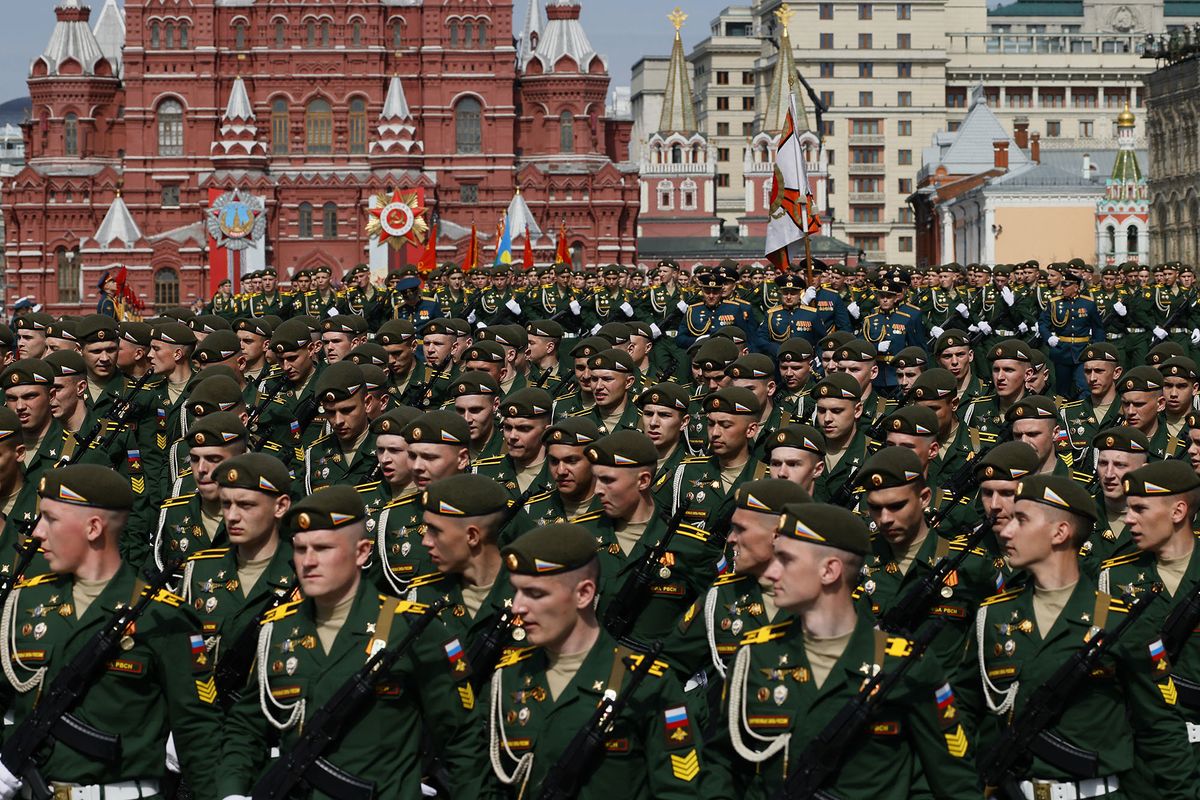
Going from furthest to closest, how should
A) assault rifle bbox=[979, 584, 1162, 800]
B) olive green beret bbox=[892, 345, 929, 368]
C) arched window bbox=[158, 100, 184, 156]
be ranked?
1. arched window bbox=[158, 100, 184, 156]
2. olive green beret bbox=[892, 345, 929, 368]
3. assault rifle bbox=[979, 584, 1162, 800]

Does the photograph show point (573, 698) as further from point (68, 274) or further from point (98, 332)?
point (68, 274)

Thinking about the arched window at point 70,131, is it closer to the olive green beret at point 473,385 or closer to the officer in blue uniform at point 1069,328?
the officer in blue uniform at point 1069,328

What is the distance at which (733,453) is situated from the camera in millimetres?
10656

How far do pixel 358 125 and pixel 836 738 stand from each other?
74.5 meters

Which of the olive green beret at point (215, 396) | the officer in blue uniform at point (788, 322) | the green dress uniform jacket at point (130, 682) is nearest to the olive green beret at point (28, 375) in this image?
the olive green beret at point (215, 396)

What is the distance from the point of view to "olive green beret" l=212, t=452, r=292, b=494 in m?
7.87

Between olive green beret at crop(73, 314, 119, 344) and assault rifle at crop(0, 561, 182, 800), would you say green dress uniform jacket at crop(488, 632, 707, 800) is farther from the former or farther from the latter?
olive green beret at crop(73, 314, 119, 344)

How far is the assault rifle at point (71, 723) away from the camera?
614cm

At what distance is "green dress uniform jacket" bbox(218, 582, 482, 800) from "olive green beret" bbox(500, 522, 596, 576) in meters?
0.47

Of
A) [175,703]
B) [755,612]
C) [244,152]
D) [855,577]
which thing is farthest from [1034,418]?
[244,152]

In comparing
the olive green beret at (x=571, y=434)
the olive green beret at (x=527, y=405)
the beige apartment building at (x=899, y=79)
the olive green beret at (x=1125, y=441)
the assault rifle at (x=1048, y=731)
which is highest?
the beige apartment building at (x=899, y=79)

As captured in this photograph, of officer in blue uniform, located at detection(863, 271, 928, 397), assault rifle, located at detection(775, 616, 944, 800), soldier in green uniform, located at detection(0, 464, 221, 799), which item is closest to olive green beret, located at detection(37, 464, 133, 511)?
soldier in green uniform, located at detection(0, 464, 221, 799)

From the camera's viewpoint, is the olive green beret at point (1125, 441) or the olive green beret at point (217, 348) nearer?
the olive green beret at point (1125, 441)

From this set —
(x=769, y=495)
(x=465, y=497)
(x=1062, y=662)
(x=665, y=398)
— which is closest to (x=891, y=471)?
(x=769, y=495)
